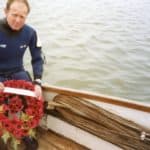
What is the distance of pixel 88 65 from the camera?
521 centimetres

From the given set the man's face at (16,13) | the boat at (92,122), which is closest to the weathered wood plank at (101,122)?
the boat at (92,122)

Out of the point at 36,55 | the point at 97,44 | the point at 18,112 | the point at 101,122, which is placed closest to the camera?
the point at 18,112

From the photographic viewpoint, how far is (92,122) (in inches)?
91.5

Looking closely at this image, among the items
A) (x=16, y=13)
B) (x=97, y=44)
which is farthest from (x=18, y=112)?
(x=97, y=44)

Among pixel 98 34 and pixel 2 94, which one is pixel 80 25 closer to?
pixel 98 34

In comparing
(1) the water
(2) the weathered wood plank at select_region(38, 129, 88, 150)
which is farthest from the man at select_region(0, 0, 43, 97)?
(1) the water

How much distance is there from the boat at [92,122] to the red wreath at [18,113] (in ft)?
0.92

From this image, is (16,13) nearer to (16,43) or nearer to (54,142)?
(16,43)

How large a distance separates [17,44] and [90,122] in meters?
0.66

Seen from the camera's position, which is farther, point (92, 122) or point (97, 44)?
point (97, 44)

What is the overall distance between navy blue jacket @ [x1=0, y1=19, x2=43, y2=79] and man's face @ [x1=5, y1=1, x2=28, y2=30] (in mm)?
64

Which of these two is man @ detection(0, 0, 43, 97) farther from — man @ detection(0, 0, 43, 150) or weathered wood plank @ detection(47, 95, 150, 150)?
weathered wood plank @ detection(47, 95, 150, 150)

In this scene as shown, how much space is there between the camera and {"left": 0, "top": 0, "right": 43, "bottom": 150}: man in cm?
218

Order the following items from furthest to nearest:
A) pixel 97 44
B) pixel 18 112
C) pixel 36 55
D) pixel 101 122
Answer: pixel 97 44, pixel 36 55, pixel 101 122, pixel 18 112
